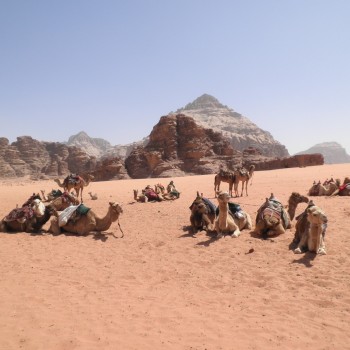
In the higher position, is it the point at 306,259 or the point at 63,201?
the point at 63,201

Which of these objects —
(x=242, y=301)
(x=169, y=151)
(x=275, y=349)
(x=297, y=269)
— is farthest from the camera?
(x=169, y=151)

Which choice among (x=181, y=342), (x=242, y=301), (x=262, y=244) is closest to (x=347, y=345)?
(x=242, y=301)

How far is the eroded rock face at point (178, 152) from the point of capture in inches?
2438

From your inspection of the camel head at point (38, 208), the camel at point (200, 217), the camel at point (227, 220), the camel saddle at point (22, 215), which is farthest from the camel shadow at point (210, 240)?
the camel saddle at point (22, 215)

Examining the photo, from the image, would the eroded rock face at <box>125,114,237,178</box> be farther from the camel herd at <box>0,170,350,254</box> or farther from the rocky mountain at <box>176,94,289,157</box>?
the camel herd at <box>0,170,350,254</box>

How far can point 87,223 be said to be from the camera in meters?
10.2

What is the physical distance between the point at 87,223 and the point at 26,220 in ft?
6.47

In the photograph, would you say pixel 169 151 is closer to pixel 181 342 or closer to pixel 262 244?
pixel 262 244

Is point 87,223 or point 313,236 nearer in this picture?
point 313,236

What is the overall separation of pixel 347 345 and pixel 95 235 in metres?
7.38

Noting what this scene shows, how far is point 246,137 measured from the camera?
138 m

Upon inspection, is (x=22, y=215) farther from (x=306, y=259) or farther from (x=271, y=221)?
(x=306, y=259)

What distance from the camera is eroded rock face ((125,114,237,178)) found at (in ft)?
203

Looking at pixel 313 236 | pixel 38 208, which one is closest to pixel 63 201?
pixel 38 208
